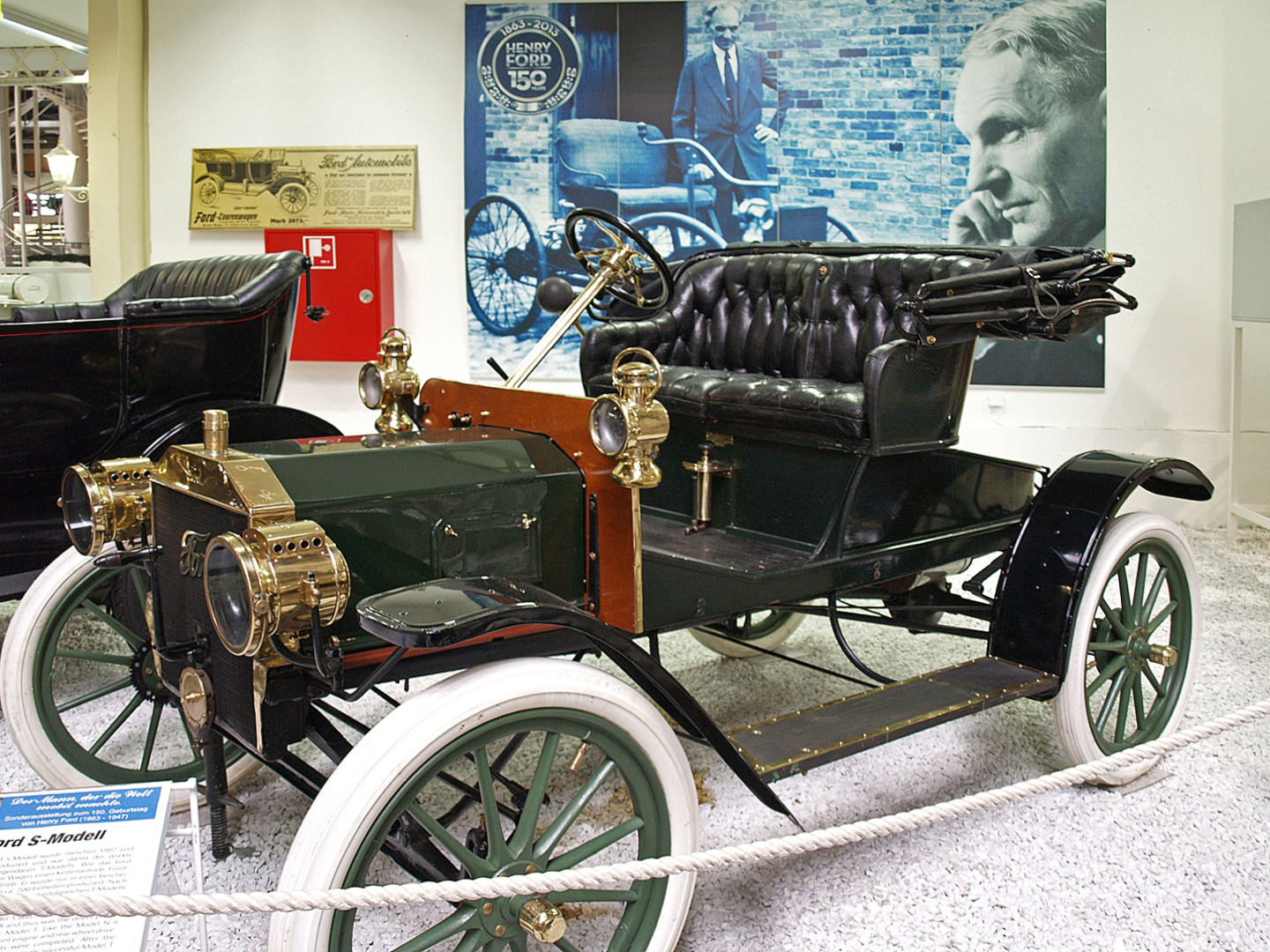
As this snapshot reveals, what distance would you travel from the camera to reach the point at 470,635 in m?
1.61

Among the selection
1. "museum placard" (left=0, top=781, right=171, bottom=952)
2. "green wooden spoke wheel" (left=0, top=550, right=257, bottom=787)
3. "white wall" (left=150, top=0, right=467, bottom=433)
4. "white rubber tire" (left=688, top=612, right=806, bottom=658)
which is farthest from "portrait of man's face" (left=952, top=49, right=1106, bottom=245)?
"museum placard" (left=0, top=781, right=171, bottom=952)

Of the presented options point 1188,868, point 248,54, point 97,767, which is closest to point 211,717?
point 97,767

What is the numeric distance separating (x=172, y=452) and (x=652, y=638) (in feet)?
3.84

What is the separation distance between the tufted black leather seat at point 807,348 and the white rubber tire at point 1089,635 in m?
0.50

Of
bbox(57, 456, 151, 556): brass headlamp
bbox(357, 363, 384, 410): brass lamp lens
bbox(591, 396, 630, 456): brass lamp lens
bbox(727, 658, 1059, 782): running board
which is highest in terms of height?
bbox(357, 363, 384, 410): brass lamp lens

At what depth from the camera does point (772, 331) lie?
12.0 ft

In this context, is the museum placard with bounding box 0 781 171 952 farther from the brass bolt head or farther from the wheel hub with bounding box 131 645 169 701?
the wheel hub with bounding box 131 645 169 701

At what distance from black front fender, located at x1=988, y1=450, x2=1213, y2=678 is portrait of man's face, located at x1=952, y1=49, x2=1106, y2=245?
3.23 metres

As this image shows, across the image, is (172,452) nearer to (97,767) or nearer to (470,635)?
(470,635)

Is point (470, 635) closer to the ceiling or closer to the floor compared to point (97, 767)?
closer to the ceiling

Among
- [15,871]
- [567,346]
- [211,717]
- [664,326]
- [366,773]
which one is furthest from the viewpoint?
[567,346]

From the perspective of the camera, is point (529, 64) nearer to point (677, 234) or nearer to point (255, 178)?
point (677, 234)

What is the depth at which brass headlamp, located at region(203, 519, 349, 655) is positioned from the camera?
161 centimetres

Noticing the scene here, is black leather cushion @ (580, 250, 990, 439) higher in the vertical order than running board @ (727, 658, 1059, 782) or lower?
higher
